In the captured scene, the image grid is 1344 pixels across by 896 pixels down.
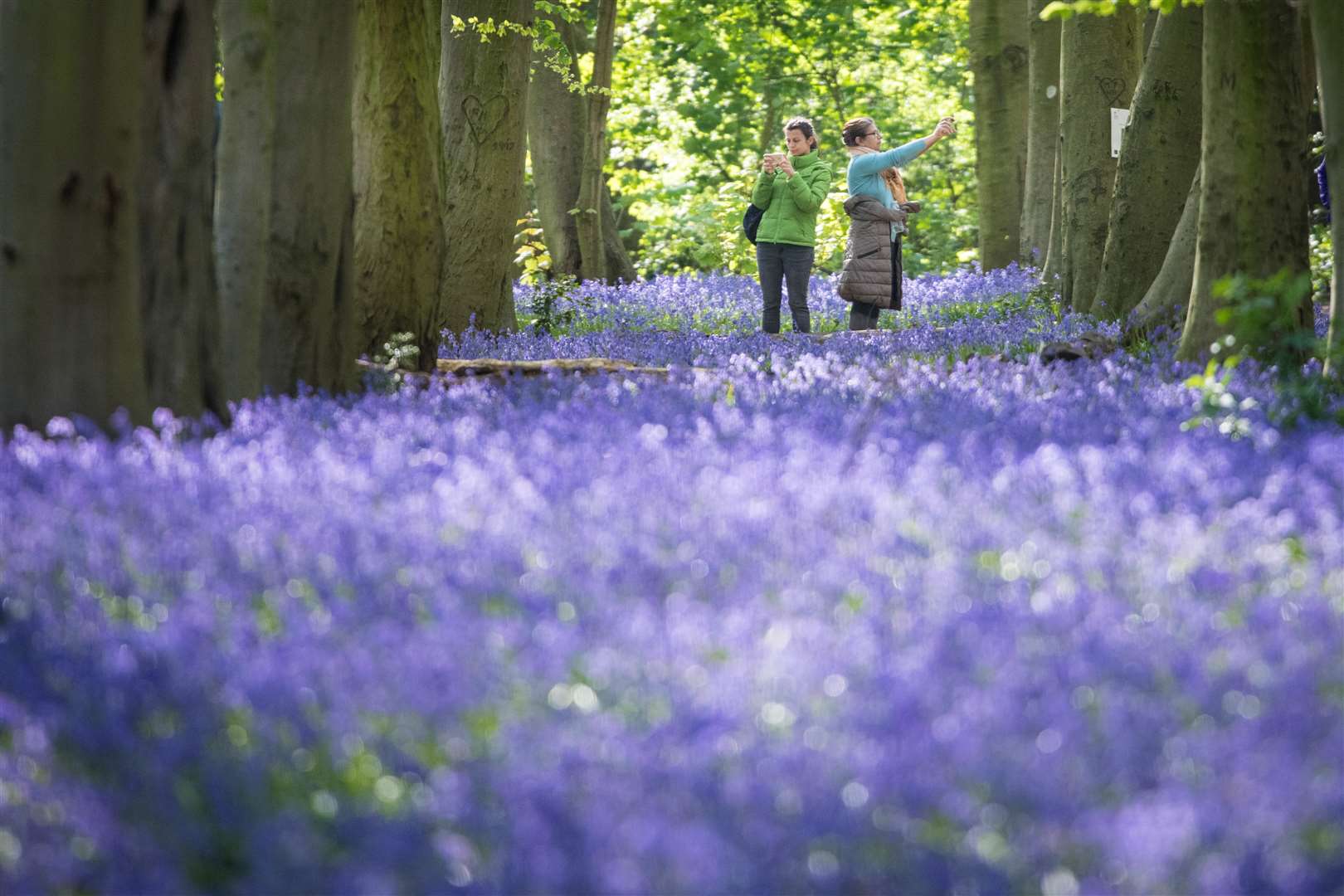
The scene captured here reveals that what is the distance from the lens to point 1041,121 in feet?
67.4

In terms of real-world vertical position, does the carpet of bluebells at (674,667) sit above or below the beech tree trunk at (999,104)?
below

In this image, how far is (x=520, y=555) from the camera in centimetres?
343

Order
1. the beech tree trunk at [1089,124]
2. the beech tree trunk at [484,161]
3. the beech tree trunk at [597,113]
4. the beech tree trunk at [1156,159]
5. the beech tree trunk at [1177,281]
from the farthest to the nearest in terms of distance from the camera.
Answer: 1. the beech tree trunk at [597,113]
2. the beech tree trunk at [1089,124]
3. the beech tree trunk at [484,161]
4. the beech tree trunk at [1156,159]
5. the beech tree trunk at [1177,281]

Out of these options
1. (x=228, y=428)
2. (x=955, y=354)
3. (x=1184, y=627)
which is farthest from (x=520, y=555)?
(x=955, y=354)

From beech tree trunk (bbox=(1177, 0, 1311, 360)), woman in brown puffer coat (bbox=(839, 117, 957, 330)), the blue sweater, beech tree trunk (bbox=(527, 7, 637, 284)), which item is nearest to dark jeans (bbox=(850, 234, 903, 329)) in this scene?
woman in brown puffer coat (bbox=(839, 117, 957, 330))

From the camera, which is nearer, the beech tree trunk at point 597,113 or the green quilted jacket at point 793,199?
the green quilted jacket at point 793,199

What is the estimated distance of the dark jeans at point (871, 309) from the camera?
49.0ft

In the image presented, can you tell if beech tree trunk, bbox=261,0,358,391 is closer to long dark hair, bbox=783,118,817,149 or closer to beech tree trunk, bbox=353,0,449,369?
beech tree trunk, bbox=353,0,449,369

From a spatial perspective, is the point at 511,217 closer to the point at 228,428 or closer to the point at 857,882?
the point at 228,428

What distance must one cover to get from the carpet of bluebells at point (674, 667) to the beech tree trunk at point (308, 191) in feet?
8.77

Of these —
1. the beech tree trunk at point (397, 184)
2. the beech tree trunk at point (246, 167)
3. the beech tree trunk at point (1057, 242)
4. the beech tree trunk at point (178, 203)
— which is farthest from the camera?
the beech tree trunk at point (1057, 242)

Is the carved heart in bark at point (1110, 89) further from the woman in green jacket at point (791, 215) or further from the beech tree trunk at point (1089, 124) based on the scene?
the woman in green jacket at point (791, 215)

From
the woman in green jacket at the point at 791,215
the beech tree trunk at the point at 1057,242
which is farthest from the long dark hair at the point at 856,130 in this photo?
the beech tree trunk at the point at 1057,242

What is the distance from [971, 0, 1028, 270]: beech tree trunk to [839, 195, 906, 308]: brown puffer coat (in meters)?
8.62
